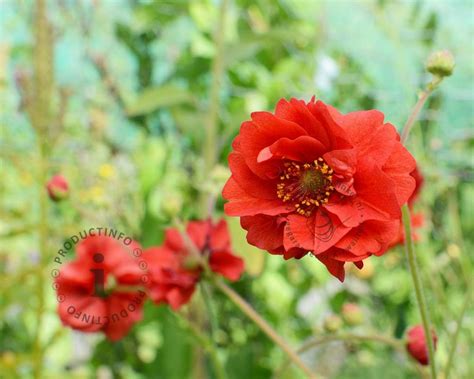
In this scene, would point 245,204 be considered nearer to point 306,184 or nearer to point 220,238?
point 306,184

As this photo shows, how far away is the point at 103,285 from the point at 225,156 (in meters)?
0.44

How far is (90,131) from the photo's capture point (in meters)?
1.19

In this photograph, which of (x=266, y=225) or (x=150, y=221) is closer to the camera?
(x=266, y=225)

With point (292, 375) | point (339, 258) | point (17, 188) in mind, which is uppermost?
point (17, 188)

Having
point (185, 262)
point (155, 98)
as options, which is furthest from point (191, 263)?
point (155, 98)

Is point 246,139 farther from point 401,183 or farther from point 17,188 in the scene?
point 17,188

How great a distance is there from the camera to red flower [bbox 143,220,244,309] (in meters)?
0.50

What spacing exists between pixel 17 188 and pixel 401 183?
129cm

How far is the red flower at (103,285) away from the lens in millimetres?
580

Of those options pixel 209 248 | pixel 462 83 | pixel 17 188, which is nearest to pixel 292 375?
pixel 209 248

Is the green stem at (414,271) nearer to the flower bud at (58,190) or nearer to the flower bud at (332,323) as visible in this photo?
the flower bud at (332,323)

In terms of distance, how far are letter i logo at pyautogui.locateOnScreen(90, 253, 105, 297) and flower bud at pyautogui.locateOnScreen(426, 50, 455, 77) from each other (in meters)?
0.34

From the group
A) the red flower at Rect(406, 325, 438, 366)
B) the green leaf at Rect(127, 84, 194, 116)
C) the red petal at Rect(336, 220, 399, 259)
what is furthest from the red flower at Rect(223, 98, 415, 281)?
the green leaf at Rect(127, 84, 194, 116)

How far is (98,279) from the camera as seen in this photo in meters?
0.60
